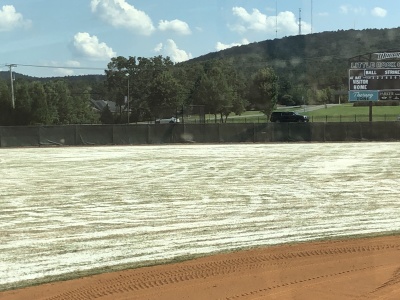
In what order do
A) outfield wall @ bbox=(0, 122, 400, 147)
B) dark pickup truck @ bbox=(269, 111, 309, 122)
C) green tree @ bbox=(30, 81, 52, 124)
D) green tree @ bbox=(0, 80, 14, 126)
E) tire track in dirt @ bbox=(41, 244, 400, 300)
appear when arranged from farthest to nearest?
green tree @ bbox=(30, 81, 52, 124) → green tree @ bbox=(0, 80, 14, 126) → dark pickup truck @ bbox=(269, 111, 309, 122) → outfield wall @ bbox=(0, 122, 400, 147) → tire track in dirt @ bbox=(41, 244, 400, 300)

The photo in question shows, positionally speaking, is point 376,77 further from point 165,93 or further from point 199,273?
point 165,93

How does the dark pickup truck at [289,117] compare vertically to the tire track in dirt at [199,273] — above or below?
above

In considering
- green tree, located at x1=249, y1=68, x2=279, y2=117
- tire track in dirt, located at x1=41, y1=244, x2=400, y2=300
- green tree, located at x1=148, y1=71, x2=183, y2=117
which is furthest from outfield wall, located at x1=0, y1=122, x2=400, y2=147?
green tree, located at x1=148, y1=71, x2=183, y2=117

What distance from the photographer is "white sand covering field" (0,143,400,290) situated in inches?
346

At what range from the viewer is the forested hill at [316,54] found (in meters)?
90.3

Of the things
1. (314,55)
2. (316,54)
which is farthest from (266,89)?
(316,54)

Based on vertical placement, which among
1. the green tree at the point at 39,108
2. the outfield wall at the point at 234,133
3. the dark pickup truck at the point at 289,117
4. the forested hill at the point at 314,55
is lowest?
the outfield wall at the point at 234,133

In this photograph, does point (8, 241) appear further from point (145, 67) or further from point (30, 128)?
point (145, 67)

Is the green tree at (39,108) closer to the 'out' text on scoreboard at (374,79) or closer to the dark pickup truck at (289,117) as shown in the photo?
the dark pickup truck at (289,117)

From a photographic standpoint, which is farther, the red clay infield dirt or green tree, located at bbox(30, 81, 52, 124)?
green tree, located at bbox(30, 81, 52, 124)

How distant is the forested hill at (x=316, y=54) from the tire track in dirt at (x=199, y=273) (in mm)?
78838

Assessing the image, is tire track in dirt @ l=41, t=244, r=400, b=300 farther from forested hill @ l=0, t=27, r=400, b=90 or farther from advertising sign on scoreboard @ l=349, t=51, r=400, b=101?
forested hill @ l=0, t=27, r=400, b=90

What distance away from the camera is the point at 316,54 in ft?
326

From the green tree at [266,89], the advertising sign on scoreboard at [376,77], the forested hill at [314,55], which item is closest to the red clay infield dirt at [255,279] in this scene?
the advertising sign on scoreboard at [376,77]
